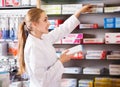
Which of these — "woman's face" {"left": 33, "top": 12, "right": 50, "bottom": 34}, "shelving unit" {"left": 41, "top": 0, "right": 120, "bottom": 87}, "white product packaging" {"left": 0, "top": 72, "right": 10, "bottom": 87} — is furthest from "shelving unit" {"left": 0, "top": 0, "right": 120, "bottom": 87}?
"white product packaging" {"left": 0, "top": 72, "right": 10, "bottom": 87}

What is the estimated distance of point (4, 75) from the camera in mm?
1909

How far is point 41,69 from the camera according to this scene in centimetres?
199

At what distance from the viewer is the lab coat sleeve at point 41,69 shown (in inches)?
77.6

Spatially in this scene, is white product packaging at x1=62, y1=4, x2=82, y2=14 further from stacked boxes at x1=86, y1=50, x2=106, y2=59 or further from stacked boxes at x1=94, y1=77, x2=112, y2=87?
stacked boxes at x1=94, y1=77, x2=112, y2=87

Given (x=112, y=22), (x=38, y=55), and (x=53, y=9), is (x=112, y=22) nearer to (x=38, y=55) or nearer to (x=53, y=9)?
(x=53, y=9)

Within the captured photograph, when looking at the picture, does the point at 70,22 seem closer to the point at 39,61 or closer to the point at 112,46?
the point at 39,61

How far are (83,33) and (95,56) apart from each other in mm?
396

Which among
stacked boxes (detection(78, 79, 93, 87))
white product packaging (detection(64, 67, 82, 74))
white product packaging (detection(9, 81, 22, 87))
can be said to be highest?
white product packaging (detection(64, 67, 82, 74))

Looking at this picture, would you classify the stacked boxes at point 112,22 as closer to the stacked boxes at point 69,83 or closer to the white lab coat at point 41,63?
the stacked boxes at point 69,83

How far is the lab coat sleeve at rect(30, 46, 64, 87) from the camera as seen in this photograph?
197cm

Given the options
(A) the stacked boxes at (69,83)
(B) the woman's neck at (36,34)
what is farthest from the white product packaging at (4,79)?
(A) the stacked boxes at (69,83)

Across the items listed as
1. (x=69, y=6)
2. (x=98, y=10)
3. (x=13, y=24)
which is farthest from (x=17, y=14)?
(x=98, y=10)

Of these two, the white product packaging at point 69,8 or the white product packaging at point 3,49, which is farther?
the white product packaging at point 3,49

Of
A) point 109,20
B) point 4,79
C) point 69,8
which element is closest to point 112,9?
point 109,20
